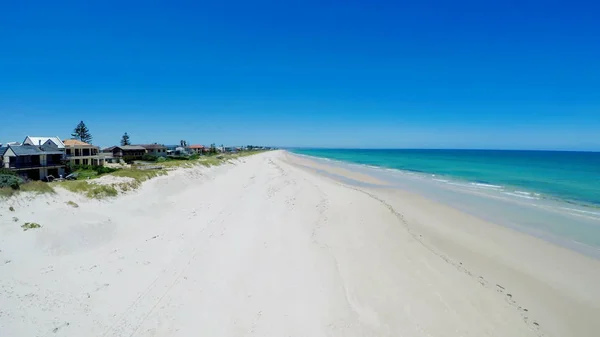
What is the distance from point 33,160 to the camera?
75.3ft

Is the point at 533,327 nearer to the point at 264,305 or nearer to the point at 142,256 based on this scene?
the point at 264,305

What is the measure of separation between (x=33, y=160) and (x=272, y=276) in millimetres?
27559

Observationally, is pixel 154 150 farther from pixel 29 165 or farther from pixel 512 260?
pixel 512 260

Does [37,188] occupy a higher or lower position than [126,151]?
lower

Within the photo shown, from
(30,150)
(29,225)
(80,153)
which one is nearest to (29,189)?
(29,225)

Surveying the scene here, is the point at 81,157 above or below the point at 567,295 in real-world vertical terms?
above

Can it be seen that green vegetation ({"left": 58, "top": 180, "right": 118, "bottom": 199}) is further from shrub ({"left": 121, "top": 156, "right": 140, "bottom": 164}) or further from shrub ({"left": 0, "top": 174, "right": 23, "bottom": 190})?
shrub ({"left": 121, "top": 156, "right": 140, "bottom": 164})

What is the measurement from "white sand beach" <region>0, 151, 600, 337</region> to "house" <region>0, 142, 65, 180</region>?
16342 millimetres

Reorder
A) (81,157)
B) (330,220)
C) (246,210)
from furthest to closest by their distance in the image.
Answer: (81,157) < (246,210) < (330,220)

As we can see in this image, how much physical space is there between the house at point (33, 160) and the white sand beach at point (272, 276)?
53.6ft

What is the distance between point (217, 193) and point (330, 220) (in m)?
9.95

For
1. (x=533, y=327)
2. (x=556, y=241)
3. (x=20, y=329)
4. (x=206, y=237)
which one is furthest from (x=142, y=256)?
(x=556, y=241)

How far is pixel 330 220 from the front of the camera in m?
12.9

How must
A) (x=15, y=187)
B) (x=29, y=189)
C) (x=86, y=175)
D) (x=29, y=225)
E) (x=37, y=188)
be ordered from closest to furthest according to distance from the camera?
(x=29, y=225)
(x=15, y=187)
(x=29, y=189)
(x=37, y=188)
(x=86, y=175)
